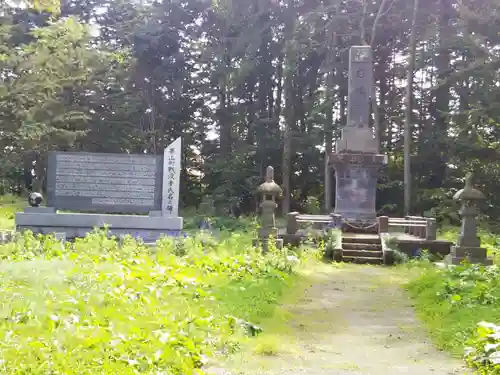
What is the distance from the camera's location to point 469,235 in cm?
1180

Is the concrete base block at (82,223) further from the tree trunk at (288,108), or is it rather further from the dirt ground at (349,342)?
the tree trunk at (288,108)

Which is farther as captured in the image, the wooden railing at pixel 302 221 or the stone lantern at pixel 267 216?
the wooden railing at pixel 302 221

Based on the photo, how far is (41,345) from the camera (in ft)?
12.0

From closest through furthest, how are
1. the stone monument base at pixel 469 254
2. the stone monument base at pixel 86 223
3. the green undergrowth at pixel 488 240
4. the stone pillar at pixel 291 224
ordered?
1. the stone monument base at pixel 469 254
2. the stone monument base at pixel 86 223
3. the green undergrowth at pixel 488 240
4. the stone pillar at pixel 291 224

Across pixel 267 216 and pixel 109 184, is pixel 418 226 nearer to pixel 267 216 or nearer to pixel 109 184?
pixel 267 216

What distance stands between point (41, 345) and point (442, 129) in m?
26.4

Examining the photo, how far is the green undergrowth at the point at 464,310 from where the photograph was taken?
15.4 ft

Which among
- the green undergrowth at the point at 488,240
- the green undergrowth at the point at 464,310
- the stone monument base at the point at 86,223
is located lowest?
the green undergrowth at the point at 464,310

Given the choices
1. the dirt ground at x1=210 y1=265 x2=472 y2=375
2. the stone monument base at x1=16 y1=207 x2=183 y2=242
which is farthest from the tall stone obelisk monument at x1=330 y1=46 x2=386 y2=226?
the dirt ground at x1=210 y1=265 x2=472 y2=375

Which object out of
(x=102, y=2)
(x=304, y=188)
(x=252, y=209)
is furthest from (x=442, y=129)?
(x=102, y=2)

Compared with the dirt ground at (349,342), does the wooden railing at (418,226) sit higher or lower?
higher

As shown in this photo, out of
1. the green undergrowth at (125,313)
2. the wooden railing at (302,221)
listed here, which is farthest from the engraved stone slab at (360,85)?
the green undergrowth at (125,313)

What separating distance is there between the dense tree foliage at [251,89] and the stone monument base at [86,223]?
13.3 meters

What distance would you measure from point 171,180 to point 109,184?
1449mm
